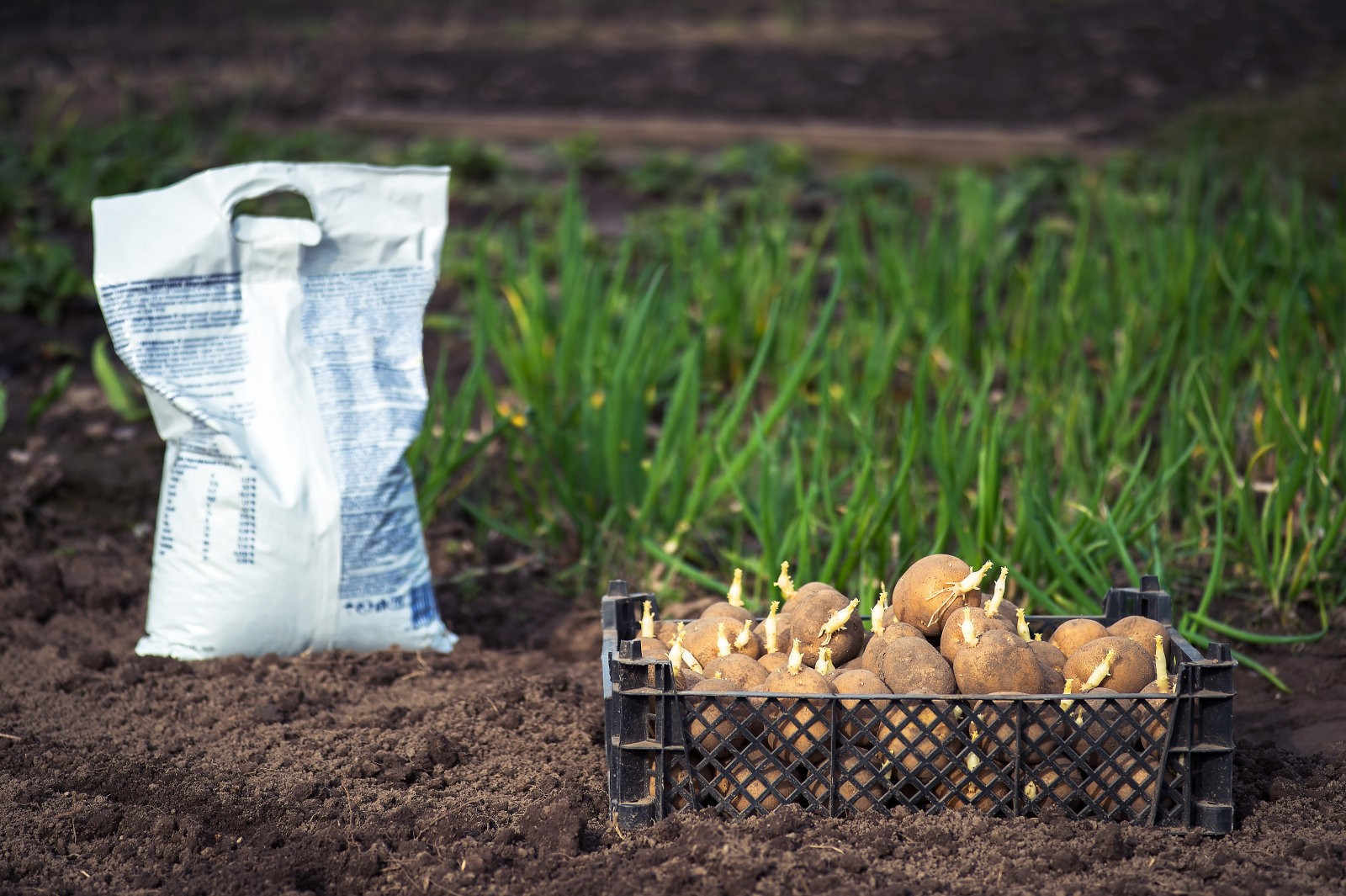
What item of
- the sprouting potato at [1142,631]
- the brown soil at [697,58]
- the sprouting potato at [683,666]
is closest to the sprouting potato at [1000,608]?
the sprouting potato at [1142,631]

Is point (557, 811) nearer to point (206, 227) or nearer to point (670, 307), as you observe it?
point (206, 227)

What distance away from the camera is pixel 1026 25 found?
25.3 feet

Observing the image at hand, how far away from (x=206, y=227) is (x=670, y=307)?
981mm

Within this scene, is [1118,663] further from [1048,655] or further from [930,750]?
[930,750]

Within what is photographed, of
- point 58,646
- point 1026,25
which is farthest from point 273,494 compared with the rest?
point 1026,25

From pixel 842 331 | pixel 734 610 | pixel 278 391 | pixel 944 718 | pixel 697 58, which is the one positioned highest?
pixel 697 58

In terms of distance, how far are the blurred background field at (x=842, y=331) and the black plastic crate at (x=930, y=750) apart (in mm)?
417

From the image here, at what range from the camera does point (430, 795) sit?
156 centimetres

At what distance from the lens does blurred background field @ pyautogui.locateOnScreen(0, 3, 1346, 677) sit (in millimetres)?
2098

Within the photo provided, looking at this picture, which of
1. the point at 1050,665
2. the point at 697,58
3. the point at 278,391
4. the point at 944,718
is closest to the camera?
the point at 944,718

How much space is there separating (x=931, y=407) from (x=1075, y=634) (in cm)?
130

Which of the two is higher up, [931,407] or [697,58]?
[697,58]

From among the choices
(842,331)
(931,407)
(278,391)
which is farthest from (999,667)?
(931,407)

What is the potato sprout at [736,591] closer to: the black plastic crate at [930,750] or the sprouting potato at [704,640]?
the sprouting potato at [704,640]
